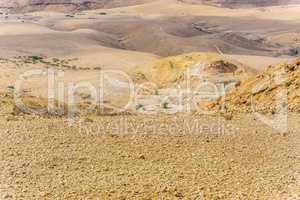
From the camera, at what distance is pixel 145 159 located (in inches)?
342

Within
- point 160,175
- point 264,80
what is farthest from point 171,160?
point 264,80

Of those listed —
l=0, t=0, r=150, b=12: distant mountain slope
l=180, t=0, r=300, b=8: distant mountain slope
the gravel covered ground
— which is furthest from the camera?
l=180, t=0, r=300, b=8: distant mountain slope

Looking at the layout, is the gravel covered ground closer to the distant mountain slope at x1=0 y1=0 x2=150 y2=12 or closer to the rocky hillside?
the rocky hillside

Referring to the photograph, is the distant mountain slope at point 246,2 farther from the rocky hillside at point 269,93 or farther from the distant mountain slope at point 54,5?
the rocky hillside at point 269,93

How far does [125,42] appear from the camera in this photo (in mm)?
59469

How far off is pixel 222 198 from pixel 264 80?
7.66 metres

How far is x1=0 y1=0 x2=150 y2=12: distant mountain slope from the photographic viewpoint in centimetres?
11156

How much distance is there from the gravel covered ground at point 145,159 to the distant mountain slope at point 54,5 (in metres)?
103

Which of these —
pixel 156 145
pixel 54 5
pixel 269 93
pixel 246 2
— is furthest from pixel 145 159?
pixel 246 2

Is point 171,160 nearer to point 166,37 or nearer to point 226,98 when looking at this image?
point 226,98

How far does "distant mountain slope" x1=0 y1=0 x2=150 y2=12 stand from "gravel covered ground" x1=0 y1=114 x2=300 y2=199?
103 metres

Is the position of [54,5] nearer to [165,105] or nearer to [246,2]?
[246,2]

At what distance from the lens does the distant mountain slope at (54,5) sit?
11156 cm

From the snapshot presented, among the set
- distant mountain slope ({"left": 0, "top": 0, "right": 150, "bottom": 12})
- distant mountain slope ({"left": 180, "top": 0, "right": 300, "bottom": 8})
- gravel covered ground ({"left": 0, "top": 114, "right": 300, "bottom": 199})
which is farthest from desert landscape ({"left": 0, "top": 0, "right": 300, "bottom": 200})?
distant mountain slope ({"left": 180, "top": 0, "right": 300, "bottom": 8})
